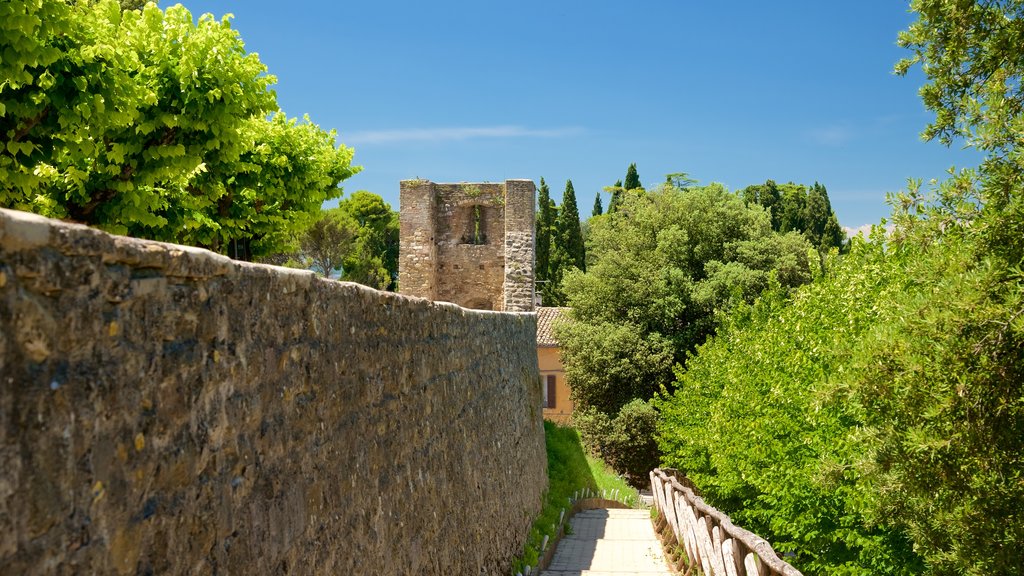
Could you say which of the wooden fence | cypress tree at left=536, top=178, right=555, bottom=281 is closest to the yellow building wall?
cypress tree at left=536, top=178, right=555, bottom=281

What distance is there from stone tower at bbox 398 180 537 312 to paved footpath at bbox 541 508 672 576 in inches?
406

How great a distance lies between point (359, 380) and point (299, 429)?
3.22 feet

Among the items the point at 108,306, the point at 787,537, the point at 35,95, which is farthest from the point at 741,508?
the point at 108,306

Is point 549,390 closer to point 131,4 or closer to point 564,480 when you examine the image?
point 564,480

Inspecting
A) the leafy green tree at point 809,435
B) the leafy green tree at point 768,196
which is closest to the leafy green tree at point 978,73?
the leafy green tree at point 809,435

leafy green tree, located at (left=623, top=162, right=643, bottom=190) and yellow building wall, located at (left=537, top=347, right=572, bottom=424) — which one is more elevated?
leafy green tree, located at (left=623, top=162, right=643, bottom=190)

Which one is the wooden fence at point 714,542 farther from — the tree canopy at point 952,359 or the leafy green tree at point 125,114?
the leafy green tree at point 125,114

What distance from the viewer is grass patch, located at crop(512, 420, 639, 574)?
44.5 feet

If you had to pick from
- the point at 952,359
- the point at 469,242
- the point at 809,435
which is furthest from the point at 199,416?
the point at 469,242

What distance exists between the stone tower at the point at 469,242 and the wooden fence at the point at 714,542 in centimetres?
1325

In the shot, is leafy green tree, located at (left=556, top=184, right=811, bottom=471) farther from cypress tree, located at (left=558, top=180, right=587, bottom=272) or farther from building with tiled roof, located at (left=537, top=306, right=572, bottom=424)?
cypress tree, located at (left=558, top=180, right=587, bottom=272)

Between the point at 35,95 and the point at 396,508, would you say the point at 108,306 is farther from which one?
the point at 35,95

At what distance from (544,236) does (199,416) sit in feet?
157

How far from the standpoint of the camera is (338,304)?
464 centimetres
